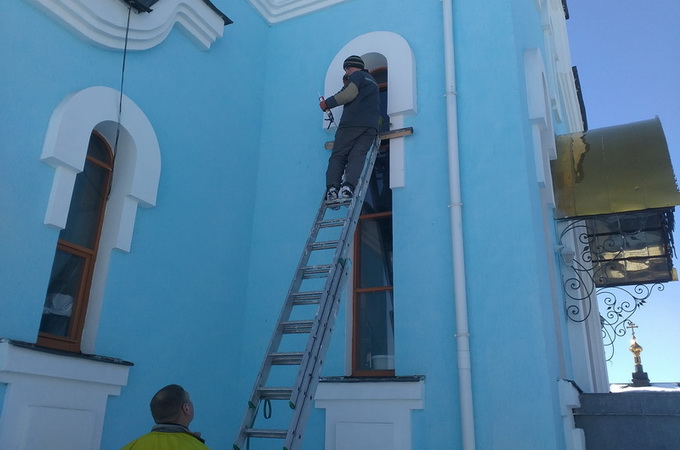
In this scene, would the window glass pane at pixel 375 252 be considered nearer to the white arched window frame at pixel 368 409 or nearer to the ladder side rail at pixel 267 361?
the white arched window frame at pixel 368 409

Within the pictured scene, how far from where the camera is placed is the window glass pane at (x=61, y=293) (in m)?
4.25

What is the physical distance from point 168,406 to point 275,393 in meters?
0.86

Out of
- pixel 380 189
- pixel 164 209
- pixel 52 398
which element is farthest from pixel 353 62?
pixel 52 398

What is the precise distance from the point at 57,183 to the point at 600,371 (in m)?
7.18

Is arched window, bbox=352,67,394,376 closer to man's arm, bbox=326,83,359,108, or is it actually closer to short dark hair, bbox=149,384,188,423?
man's arm, bbox=326,83,359,108

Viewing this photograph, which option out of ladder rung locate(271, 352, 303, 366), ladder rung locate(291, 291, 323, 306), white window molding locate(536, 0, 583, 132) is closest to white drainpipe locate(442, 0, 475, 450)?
ladder rung locate(291, 291, 323, 306)

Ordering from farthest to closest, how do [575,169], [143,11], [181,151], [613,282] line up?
[613,282], [575,169], [181,151], [143,11]

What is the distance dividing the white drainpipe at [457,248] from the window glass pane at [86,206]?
2.93 metres

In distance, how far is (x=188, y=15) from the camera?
5.68 metres

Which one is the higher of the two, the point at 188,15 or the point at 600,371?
the point at 188,15

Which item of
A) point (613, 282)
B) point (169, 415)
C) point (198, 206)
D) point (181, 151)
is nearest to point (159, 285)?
point (198, 206)

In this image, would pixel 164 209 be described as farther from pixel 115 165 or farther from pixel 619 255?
pixel 619 255

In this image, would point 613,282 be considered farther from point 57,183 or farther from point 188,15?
point 57,183

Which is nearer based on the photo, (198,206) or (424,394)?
(424,394)
